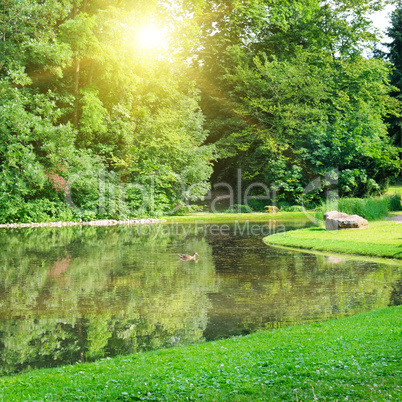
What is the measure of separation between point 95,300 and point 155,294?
1398mm

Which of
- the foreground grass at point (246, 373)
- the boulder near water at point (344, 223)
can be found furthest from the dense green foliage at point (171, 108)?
the foreground grass at point (246, 373)

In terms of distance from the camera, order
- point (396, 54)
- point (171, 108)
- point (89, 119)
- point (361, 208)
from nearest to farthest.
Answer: point (361, 208) < point (89, 119) < point (171, 108) < point (396, 54)

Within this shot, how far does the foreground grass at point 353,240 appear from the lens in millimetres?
16469

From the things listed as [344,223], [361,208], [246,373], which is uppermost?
[361,208]

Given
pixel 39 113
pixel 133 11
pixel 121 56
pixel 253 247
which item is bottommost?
pixel 253 247

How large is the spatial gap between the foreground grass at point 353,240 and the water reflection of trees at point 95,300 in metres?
3.82

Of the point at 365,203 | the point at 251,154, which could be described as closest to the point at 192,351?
the point at 365,203

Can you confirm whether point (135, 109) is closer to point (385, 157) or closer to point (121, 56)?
point (121, 56)

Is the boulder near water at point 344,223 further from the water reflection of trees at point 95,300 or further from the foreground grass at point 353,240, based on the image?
the water reflection of trees at point 95,300

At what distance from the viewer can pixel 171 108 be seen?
3800 centimetres

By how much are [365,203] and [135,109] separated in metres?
19.1

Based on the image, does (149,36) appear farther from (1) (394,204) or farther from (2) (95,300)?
(2) (95,300)

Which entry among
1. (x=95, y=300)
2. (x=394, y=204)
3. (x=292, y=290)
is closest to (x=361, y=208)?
(x=394, y=204)

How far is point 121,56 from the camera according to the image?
31.4 meters
